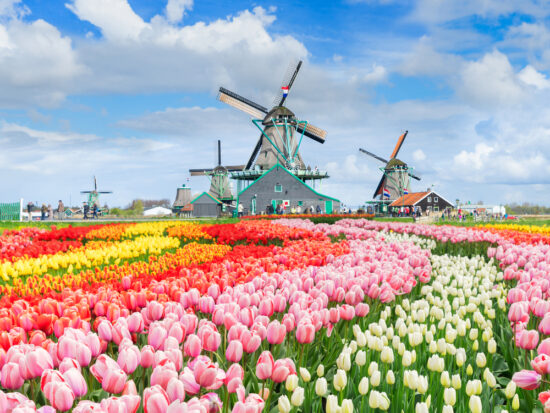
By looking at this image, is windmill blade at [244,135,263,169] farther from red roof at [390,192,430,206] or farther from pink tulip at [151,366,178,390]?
pink tulip at [151,366,178,390]

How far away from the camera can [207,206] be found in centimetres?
6244

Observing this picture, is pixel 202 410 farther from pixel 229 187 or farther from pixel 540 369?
pixel 229 187

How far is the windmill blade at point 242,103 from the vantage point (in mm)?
50812

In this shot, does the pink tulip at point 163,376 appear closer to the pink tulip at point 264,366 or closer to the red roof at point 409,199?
the pink tulip at point 264,366

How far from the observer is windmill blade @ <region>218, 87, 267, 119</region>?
50812mm

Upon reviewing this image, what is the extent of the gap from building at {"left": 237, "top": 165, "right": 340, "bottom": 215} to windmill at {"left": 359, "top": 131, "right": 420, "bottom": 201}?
69.5ft

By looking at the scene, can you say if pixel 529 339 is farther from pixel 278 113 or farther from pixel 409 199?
pixel 409 199

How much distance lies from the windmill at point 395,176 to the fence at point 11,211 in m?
47.6

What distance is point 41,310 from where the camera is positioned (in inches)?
135

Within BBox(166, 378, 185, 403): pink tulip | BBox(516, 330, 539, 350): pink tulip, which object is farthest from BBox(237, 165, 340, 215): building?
BBox(166, 378, 185, 403): pink tulip

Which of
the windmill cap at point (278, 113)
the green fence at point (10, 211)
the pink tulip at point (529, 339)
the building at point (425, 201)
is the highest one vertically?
the windmill cap at point (278, 113)

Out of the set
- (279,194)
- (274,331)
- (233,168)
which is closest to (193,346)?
(274,331)

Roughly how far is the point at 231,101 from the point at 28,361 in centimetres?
5045

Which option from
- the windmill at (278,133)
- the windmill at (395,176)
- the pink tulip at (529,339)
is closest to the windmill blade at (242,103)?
the windmill at (278,133)
